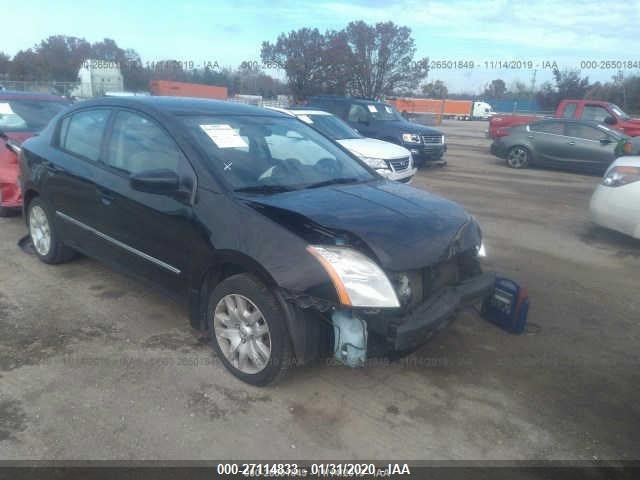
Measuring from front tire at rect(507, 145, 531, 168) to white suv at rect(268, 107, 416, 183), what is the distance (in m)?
6.12

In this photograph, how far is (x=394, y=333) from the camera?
274 centimetres

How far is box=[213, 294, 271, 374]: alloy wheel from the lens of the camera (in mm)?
3043

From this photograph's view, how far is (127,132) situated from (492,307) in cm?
316

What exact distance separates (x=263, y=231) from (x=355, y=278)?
0.60 meters

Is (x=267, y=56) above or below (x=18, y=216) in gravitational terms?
above

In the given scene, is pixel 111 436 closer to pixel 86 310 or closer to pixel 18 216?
pixel 86 310

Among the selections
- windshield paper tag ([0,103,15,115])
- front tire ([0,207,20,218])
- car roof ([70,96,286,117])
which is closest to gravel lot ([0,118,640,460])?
car roof ([70,96,286,117])

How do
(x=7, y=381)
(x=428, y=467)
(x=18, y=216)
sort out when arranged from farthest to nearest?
(x=18, y=216) < (x=7, y=381) < (x=428, y=467)

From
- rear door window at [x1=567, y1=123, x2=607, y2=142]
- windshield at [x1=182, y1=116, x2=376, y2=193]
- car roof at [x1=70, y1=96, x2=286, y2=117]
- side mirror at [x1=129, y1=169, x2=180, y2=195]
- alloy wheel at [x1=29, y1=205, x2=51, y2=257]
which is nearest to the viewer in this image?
side mirror at [x1=129, y1=169, x2=180, y2=195]

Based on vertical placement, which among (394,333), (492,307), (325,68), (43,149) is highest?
(325,68)

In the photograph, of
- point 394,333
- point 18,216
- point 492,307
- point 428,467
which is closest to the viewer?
point 428,467

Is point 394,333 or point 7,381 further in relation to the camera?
point 7,381

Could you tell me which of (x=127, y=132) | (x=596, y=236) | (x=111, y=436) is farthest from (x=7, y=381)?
(x=596, y=236)

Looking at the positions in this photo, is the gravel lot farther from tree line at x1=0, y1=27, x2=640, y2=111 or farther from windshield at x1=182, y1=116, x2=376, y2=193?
tree line at x1=0, y1=27, x2=640, y2=111
